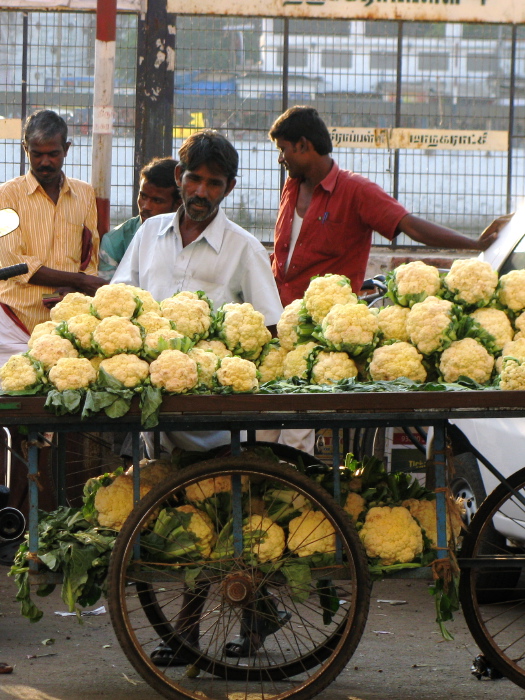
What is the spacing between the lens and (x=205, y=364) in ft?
11.0

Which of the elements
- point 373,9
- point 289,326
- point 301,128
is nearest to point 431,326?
point 289,326

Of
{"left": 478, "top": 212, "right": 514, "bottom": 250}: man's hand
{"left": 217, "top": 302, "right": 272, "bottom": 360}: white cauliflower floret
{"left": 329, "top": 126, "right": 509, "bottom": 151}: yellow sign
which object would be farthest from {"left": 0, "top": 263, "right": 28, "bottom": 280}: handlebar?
{"left": 329, "top": 126, "right": 509, "bottom": 151}: yellow sign

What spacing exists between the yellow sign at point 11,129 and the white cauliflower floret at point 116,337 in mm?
7407

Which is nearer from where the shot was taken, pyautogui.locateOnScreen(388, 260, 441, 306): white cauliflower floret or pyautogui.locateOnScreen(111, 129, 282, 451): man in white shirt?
pyautogui.locateOnScreen(388, 260, 441, 306): white cauliflower floret

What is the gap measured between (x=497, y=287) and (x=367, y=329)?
0.51 metres

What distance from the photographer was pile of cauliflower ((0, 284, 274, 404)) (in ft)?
10.7

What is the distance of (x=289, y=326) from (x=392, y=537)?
2.77ft

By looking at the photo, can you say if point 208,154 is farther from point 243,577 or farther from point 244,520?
point 243,577

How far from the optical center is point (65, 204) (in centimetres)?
556

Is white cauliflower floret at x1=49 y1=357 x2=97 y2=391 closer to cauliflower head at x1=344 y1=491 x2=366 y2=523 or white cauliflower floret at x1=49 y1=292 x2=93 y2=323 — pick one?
white cauliflower floret at x1=49 y1=292 x2=93 y2=323

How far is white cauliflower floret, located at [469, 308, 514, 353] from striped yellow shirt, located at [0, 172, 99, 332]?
8.53ft

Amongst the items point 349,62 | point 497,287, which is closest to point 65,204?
point 497,287

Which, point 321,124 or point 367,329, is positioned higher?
point 321,124

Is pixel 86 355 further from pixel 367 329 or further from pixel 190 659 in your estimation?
pixel 190 659
